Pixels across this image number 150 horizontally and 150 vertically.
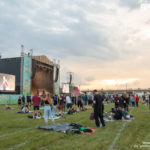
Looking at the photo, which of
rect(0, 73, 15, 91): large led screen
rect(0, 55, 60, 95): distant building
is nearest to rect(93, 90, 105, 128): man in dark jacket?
rect(0, 73, 15, 91): large led screen

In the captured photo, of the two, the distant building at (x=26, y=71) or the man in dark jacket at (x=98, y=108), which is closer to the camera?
the man in dark jacket at (x=98, y=108)

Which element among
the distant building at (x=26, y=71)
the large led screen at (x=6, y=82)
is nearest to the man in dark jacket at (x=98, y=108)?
the large led screen at (x=6, y=82)

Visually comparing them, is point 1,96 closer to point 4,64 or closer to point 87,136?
point 4,64

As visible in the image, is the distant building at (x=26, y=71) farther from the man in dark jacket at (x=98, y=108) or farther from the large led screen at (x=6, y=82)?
the man in dark jacket at (x=98, y=108)

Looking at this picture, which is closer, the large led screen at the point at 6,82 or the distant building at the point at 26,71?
the large led screen at the point at 6,82

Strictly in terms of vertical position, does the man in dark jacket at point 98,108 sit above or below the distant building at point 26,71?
below

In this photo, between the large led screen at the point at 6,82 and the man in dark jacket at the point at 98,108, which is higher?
the large led screen at the point at 6,82

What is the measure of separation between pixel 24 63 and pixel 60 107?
27252mm

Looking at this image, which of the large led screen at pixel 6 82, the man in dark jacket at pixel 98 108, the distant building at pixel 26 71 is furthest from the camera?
the distant building at pixel 26 71

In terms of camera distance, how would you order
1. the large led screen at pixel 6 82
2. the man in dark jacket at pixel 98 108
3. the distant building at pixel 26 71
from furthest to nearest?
the distant building at pixel 26 71 → the large led screen at pixel 6 82 → the man in dark jacket at pixel 98 108

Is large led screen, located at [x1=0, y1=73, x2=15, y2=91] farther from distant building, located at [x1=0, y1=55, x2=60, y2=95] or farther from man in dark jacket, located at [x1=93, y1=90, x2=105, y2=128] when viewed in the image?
man in dark jacket, located at [x1=93, y1=90, x2=105, y2=128]

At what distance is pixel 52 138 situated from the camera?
24.0 feet

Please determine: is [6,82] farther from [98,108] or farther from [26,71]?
[98,108]

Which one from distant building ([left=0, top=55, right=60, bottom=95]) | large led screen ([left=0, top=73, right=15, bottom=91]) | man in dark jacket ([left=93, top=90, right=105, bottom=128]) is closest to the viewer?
man in dark jacket ([left=93, top=90, right=105, bottom=128])
